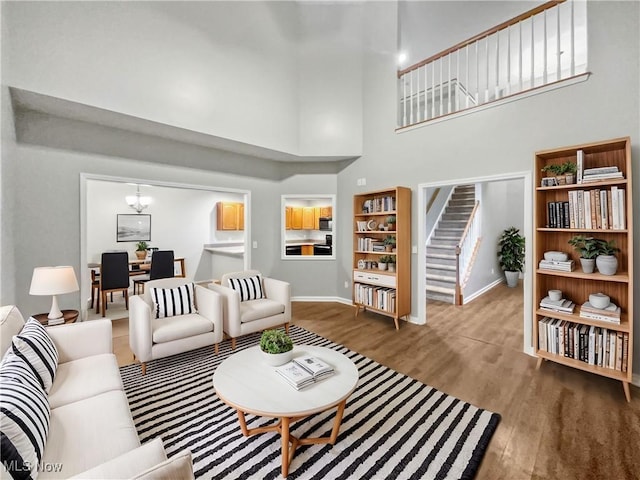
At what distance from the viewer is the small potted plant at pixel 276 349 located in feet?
6.61

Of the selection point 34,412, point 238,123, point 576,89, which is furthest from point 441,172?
point 34,412

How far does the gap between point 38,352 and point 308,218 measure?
5742 mm

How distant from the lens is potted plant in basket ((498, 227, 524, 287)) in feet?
21.5

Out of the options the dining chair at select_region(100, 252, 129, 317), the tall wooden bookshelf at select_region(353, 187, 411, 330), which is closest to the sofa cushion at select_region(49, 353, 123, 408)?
the dining chair at select_region(100, 252, 129, 317)

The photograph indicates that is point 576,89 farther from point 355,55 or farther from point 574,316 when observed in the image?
point 355,55

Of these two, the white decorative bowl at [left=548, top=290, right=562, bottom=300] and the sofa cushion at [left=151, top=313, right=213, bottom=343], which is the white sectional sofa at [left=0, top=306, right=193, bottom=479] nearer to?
the sofa cushion at [left=151, top=313, right=213, bottom=343]

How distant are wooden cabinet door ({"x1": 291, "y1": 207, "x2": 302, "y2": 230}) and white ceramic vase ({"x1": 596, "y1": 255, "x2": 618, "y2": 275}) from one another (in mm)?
5416

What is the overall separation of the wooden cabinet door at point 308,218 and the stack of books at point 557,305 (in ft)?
16.7

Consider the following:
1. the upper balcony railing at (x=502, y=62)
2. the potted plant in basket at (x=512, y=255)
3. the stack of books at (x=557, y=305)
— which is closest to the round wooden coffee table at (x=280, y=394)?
the stack of books at (x=557, y=305)

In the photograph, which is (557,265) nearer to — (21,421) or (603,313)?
(603,313)

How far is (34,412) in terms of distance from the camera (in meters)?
1.24

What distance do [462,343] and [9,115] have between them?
536cm

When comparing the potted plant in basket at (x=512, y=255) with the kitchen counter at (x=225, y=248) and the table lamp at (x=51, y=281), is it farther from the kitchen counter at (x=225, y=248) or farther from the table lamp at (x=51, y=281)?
the table lamp at (x=51, y=281)

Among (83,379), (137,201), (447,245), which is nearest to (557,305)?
(447,245)
